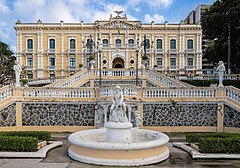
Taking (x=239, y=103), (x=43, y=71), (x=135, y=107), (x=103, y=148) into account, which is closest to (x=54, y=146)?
(x=103, y=148)

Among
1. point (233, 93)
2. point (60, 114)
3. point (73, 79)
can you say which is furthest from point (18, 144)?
point (73, 79)

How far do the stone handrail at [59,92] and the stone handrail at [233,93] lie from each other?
304 inches

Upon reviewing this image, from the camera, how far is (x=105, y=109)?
14.2 m

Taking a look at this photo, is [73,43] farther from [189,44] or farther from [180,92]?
[180,92]

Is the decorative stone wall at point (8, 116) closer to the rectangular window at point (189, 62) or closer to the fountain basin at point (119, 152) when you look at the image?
the fountain basin at point (119, 152)

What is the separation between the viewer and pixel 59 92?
14.8 meters

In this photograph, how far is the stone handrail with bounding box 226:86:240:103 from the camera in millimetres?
13984

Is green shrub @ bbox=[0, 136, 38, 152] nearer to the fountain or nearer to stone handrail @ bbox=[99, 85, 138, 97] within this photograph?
the fountain

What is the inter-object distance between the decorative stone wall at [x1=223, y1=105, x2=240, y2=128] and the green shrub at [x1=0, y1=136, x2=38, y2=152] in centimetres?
1047

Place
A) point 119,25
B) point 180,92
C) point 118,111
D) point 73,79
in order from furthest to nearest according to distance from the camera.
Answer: point 119,25
point 73,79
point 180,92
point 118,111

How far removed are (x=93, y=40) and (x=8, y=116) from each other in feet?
125

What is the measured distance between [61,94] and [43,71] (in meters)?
38.9

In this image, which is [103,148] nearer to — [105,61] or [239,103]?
[239,103]

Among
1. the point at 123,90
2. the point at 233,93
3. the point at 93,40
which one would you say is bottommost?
the point at 233,93
